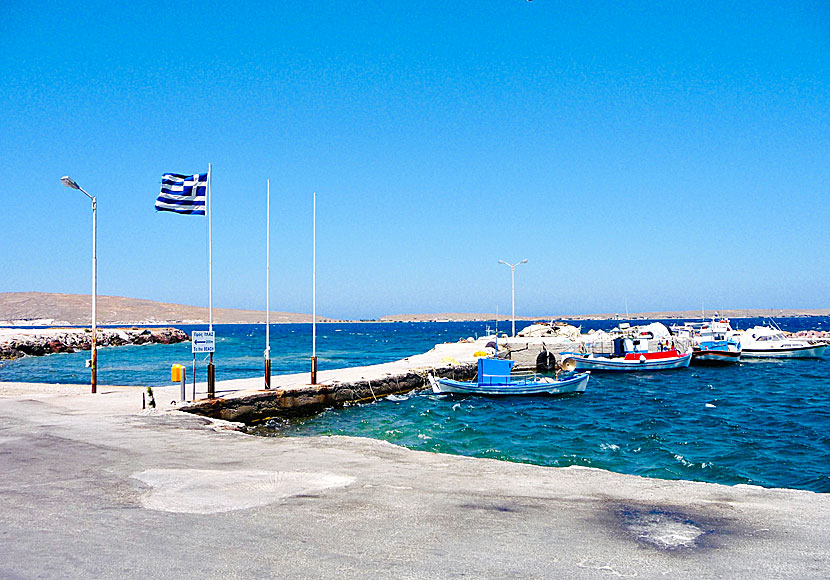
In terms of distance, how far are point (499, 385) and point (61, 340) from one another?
236 feet

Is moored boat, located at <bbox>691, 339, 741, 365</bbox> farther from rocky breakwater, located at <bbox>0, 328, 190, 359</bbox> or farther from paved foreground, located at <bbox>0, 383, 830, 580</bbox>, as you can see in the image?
rocky breakwater, located at <bbox>0, 328, 190, 359</bbox>

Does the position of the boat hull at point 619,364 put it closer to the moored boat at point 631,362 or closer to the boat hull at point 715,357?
the moored boat at point 631,362

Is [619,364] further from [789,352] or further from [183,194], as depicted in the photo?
[183,194]

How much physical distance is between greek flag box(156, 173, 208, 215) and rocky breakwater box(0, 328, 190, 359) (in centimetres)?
5787

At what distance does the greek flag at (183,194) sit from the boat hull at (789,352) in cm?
6080

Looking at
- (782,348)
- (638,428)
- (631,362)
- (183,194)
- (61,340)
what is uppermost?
(183,194)

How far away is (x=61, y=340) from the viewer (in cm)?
8488

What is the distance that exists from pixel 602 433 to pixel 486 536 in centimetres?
1733

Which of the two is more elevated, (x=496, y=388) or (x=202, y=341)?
(x=202, y=341)

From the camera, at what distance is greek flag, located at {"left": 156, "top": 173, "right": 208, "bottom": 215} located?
23.4 m

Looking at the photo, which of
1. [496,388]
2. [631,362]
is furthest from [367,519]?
[631,362]

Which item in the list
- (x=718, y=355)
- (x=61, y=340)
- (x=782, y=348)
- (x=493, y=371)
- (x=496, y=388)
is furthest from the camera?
(x=61, y=340)

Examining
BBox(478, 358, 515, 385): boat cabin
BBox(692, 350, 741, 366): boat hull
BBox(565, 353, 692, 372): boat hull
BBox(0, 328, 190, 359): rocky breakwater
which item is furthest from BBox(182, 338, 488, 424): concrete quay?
BBox(0, 328, 190, 359): rocky breakwater

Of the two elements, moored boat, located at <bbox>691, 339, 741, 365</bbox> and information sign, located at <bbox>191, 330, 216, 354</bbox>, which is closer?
information sign, located at <bbox>191, 330, 216, 354</bbox>
